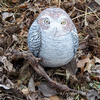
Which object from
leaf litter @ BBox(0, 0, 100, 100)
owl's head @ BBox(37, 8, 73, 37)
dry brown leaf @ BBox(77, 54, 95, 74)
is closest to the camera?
owl's head @ BBox(37, 8, 73, 37)

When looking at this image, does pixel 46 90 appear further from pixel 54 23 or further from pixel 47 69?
pixel 54 23

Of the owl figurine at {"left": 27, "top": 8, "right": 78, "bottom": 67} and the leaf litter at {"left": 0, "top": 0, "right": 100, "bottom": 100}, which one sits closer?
the owl figurine at {"left": 27, "top": 8, "right": 78, "bottom": 67}

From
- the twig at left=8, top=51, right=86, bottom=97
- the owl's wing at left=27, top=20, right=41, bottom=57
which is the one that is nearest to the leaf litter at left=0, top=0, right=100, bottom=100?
the twig at left=8, top=51, right=86, bottom=97

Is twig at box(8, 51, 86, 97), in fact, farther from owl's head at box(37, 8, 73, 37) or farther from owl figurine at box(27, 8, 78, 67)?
owl's head at box(37, 8, 73, 37)

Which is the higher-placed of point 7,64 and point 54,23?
point 54,23

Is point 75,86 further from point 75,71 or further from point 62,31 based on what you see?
point 62,31

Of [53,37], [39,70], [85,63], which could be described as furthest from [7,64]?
[85,63]

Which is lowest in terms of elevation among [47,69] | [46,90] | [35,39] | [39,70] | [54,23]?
[46,90]

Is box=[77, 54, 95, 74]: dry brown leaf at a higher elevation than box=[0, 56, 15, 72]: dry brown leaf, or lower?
lower
